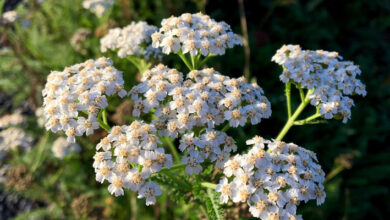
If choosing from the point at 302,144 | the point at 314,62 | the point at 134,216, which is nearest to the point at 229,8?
the point at 302,144

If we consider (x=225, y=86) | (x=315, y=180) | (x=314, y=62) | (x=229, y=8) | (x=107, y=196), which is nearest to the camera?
(x=315, y=180)

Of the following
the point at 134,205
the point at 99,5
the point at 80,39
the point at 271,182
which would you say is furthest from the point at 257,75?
the point at 271,182

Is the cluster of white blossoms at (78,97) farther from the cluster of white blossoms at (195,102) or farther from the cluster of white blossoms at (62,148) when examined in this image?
the cluster of white blossoms at (62,148)

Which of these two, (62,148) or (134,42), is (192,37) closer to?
(134,42)

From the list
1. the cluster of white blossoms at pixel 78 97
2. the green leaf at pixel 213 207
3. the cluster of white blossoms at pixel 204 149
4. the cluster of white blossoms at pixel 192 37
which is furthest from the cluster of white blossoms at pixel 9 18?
the green leaf at pixel 213 207

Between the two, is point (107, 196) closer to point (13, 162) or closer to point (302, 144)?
point (13, 162)

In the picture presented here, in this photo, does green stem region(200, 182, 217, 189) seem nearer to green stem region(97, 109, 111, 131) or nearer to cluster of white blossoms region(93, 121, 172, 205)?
cluster of white blossoms region(93, 121, 172, 205)

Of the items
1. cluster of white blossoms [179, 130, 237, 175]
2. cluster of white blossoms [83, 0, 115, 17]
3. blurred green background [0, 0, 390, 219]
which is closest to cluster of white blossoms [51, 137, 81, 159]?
blurred green background [0, 0, 390, 219]
